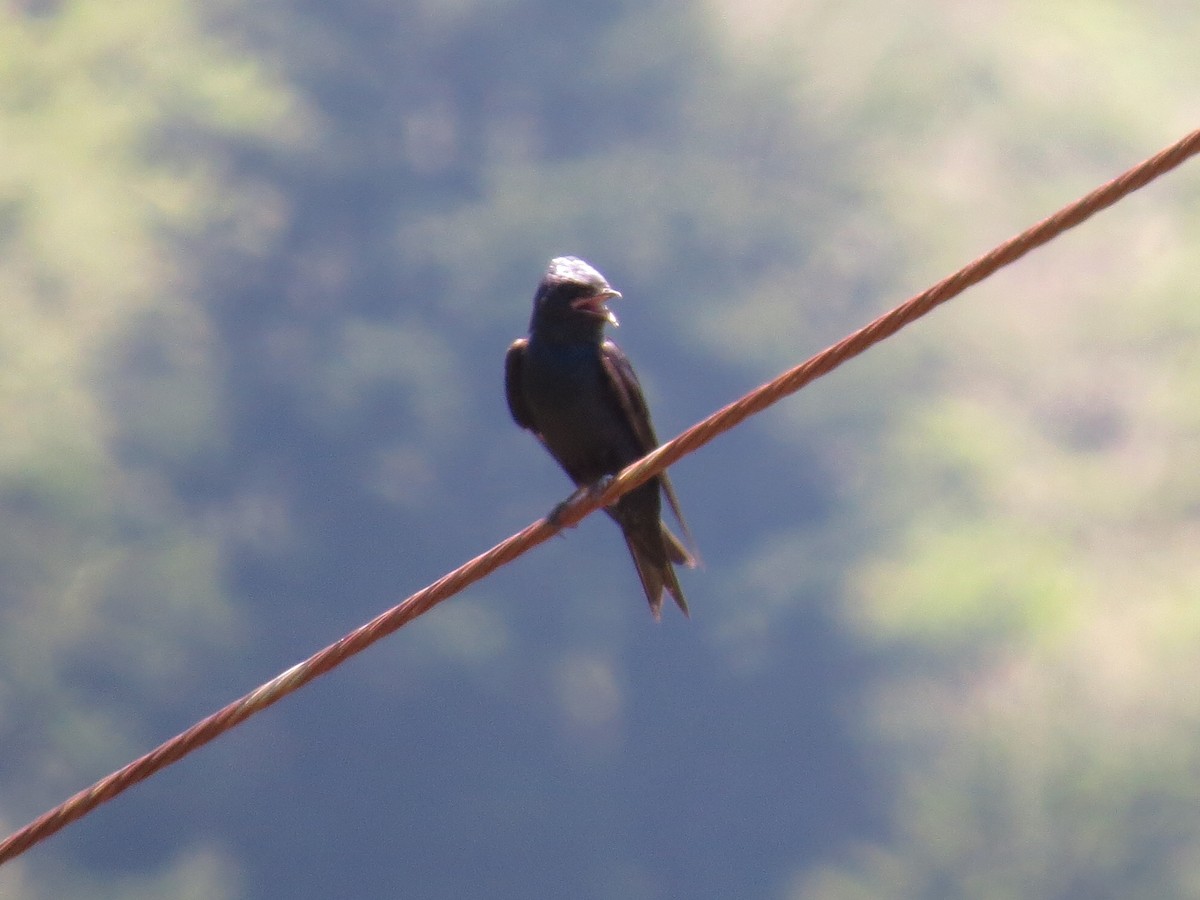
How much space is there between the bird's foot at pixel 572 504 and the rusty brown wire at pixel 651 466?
2.69 ft

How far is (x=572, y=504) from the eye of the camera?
18.1 feet

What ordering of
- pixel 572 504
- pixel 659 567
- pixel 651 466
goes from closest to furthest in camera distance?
pixel 651 466
pixel 572 504
pixel 659 567

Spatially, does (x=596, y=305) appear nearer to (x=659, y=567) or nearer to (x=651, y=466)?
(x=659, y=567)

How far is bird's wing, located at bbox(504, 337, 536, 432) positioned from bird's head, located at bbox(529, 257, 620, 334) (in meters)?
0.22

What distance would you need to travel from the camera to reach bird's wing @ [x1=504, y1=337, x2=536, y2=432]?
6238mm

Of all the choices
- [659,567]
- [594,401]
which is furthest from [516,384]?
[659,567]

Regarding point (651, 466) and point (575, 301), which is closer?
point (651, 466)

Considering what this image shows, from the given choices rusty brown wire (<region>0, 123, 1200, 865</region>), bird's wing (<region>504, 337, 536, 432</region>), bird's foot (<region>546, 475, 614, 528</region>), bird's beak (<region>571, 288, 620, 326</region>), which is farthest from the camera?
bird's wing (<region>504, 337, 536, 432</region>)

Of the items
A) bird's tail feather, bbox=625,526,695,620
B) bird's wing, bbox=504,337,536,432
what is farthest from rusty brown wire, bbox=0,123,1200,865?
bird's wing, bbox=504,337,536,432

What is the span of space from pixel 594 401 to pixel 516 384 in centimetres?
46

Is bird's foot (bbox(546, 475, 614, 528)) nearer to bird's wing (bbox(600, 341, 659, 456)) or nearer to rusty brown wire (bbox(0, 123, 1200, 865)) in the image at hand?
bird's wing (bbox(600, 341, 659, 456))

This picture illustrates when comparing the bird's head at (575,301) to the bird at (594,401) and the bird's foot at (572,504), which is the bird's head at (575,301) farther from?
the bird's foot at (572,504)

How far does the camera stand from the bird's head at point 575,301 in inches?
233

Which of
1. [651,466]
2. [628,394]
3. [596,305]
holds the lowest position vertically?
[651,466]
